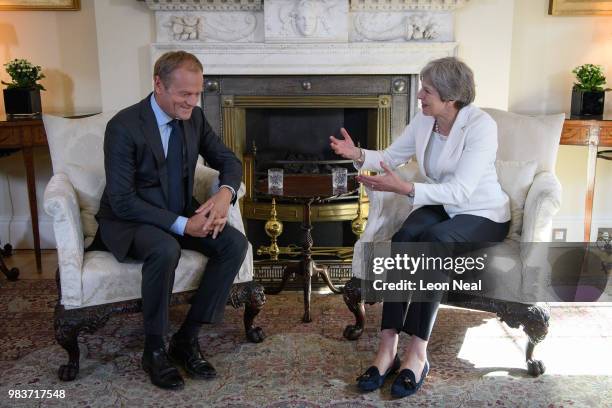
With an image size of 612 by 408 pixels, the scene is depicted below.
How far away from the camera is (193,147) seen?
241cm

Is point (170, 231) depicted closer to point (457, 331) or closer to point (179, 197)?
point (179, 197)

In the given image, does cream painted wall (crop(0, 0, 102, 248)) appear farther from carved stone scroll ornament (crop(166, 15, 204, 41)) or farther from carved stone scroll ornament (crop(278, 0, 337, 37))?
carved stone scroll ornament (crop(278, 0, 337, 37))

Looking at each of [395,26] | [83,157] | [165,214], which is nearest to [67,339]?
[165,214]

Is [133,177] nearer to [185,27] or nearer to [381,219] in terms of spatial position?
[381,219]

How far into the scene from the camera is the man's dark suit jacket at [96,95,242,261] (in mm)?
2232

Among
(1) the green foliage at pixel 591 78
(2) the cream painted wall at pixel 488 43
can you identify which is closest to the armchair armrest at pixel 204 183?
(2) the cream painted wall at pixel 488 43

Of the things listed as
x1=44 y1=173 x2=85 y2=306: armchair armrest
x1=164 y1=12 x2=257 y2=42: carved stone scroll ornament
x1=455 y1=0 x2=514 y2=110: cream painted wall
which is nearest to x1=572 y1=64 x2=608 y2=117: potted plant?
x1=455 y1=0 x2=514 y2=110: cream painted wall

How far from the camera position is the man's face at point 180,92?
2201mm

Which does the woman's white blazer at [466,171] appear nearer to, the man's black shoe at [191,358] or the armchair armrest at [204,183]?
the armchair armrest at [204,183]

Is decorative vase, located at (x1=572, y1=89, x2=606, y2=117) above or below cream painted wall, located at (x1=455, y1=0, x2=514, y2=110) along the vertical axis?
below

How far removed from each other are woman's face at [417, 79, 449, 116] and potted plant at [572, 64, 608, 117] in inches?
64.8

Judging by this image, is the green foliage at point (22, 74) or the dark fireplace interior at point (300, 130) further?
the dark fireplace interior at point (300, 130)

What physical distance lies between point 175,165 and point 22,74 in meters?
1.62

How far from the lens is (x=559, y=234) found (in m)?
3.99
